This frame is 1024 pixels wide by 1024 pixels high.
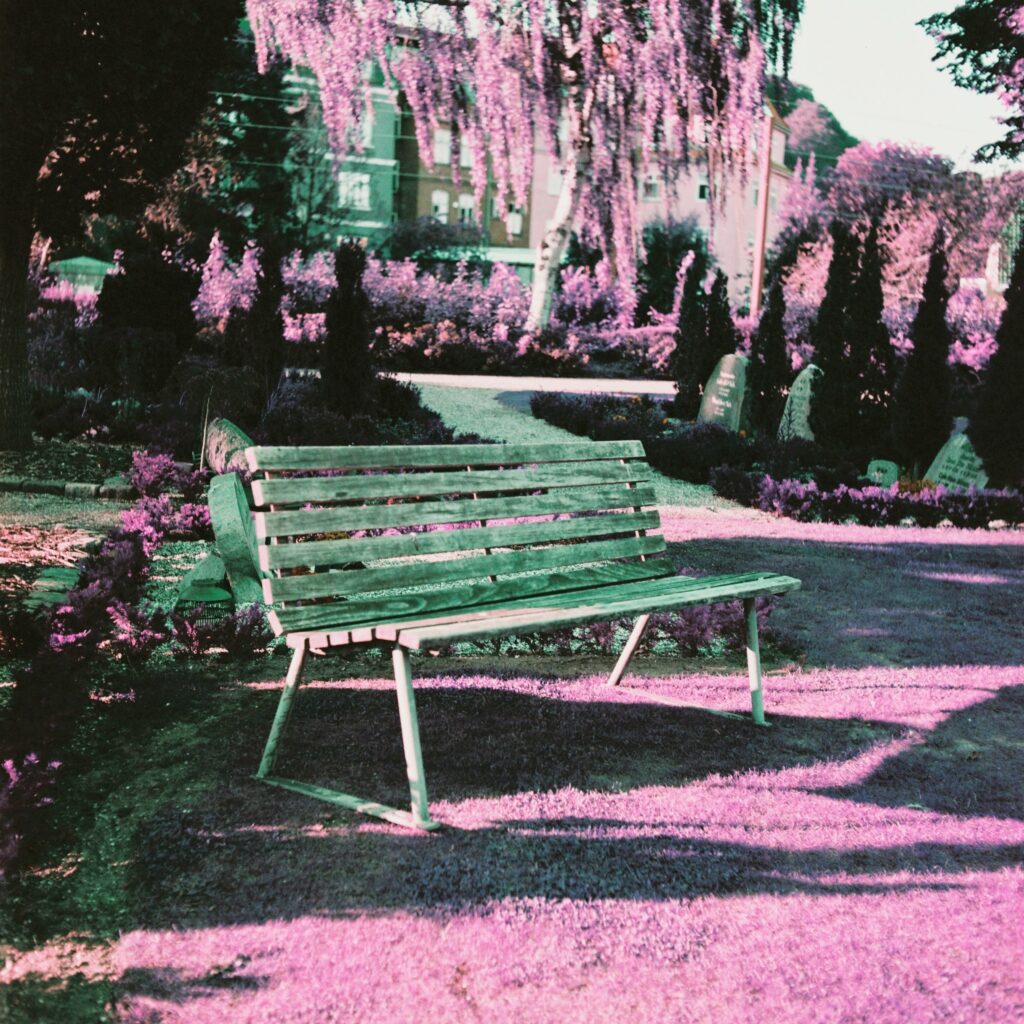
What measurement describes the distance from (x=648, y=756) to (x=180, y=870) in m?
1.82

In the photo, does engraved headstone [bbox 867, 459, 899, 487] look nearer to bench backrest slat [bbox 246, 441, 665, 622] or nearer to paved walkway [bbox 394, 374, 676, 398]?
paved walkway [bbox 394, 374, 676, 398]

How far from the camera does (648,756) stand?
442 cm

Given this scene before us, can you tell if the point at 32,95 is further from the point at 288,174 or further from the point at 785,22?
the point at 288,174

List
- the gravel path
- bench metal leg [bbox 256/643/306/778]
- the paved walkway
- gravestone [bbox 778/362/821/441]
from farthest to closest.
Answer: the paved walkway
gravestone [bbox 778/362/821/441]
the gravel path
bench metal leg [bbox 256/643/306/778]

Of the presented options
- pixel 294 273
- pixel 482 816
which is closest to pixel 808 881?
pixel 482 816

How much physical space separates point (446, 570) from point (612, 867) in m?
1.59

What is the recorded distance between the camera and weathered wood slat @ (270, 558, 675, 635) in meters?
4.00

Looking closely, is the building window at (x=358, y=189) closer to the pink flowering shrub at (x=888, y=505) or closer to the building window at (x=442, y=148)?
the building window at (x=442, y=148)

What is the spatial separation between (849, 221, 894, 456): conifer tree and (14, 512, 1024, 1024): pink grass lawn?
31.5ft

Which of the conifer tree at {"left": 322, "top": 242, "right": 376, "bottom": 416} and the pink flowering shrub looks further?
the conifer tree at {"left": 322, "top": 242, "right": 376, "bottom": 416}

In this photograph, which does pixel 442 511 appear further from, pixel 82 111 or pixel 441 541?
pixel 82 111

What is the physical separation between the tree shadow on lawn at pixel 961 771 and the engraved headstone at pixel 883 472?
8500mm

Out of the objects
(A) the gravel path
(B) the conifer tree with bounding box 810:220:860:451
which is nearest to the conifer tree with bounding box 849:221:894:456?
(B) the conifer tree with bounding box 810:220:860:451

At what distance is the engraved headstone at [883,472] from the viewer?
44.2 feet
